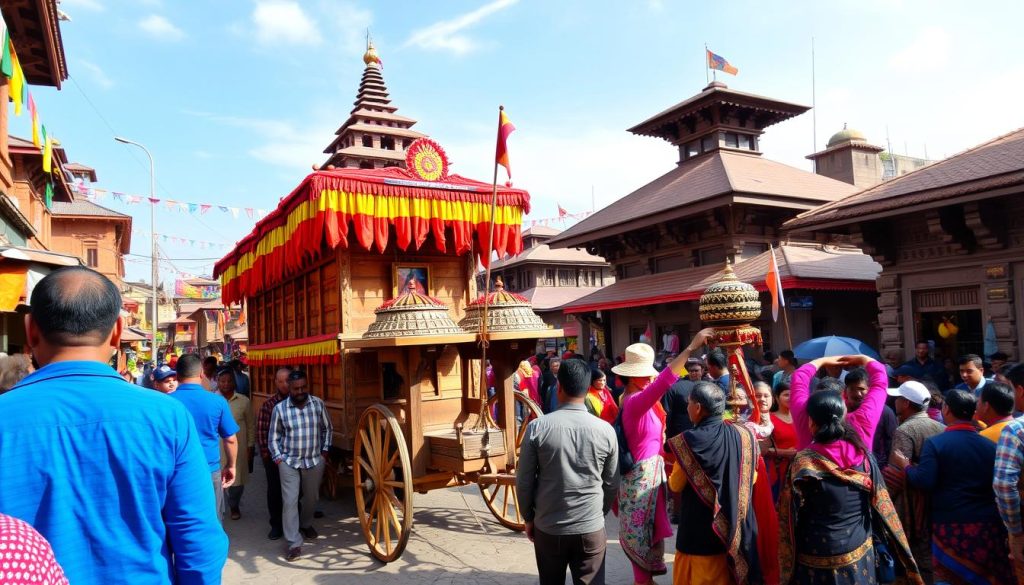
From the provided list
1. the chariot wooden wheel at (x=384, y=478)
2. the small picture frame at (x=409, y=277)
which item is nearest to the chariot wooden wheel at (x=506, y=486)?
the chariot wooden wheel at (x=384, y=478)

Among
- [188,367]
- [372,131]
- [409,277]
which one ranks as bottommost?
[188,367]

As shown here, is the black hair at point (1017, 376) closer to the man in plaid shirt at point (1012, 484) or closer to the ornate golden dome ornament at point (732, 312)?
the man in plaid shirt at point (1012, 484)

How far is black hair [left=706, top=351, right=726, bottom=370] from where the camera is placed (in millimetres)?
6738

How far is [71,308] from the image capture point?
1.93 metres

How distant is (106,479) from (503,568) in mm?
4271

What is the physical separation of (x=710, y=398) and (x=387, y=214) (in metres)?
4.04

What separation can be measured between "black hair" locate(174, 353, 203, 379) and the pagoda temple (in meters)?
12.2

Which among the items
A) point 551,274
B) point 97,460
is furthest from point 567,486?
point 551,274

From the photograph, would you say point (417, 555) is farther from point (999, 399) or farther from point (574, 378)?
point (999, 399)

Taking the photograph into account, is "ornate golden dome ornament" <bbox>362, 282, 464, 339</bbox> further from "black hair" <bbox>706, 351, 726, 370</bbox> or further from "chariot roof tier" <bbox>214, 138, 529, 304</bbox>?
"black hair" <bbox>706, 351, 726, 370</bbox>

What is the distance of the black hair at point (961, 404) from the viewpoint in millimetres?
3746

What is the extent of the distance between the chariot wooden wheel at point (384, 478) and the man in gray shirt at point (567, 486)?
77.1 inches

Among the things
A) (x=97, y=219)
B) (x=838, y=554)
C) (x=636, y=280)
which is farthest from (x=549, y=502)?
(x=97, y=219)

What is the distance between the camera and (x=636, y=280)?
17000mm
